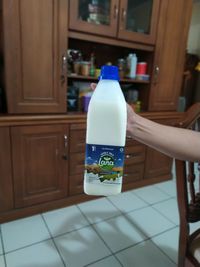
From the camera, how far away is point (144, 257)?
49.3 inches

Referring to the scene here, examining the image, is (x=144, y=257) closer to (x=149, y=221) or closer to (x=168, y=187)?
(x=149, y=221)

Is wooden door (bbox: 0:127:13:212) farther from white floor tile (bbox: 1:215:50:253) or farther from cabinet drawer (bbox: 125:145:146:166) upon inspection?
cabinet drawer (bbox: 125:145:146:166)

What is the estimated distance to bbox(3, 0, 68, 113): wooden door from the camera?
122 centimetres

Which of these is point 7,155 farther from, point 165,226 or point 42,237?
point 165,226

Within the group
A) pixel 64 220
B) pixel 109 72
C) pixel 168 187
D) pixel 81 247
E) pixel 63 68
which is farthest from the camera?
pixel 168 187

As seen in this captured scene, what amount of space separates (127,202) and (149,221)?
0.91 ft

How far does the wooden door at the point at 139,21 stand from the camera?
62.7 inches

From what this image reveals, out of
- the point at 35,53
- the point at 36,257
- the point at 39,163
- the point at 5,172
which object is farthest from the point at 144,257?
the point at 35,53

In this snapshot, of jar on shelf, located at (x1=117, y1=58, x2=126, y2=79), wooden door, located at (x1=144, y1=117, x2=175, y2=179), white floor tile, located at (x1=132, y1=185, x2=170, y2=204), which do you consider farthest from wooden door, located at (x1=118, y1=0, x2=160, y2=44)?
white floor tile, located at (x1=132, y1=185, x2=170, y2=204)

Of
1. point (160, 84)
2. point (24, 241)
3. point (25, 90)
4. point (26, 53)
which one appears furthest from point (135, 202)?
point (26, 53)

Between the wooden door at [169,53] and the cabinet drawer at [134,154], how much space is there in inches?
15.3

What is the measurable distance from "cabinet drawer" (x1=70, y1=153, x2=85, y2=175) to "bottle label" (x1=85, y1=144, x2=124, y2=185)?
104 cm

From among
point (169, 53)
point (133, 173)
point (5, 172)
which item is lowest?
point (133, 173)

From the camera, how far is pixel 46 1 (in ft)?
4.14
